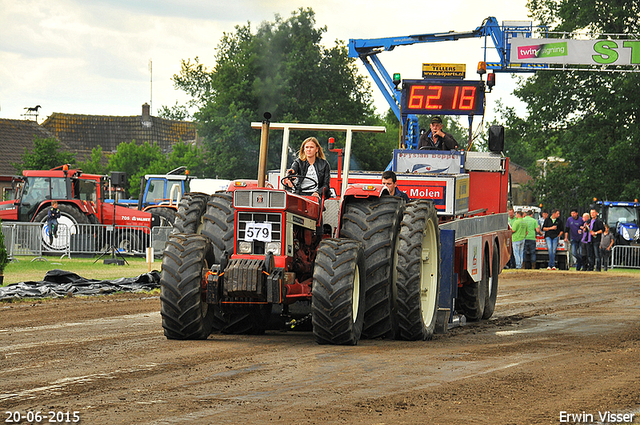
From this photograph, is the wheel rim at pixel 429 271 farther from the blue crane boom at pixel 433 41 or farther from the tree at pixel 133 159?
the tree at pixel 133 159

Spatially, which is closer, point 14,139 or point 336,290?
point 336,290

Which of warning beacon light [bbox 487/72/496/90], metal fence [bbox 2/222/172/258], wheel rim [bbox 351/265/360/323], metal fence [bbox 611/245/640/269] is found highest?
warning beacon light [bbox 487/72/496/90]

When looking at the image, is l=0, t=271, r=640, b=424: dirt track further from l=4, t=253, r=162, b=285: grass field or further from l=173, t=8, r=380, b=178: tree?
l=173, t=8, r=380, b=178: tree

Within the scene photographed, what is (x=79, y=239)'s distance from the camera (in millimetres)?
25328

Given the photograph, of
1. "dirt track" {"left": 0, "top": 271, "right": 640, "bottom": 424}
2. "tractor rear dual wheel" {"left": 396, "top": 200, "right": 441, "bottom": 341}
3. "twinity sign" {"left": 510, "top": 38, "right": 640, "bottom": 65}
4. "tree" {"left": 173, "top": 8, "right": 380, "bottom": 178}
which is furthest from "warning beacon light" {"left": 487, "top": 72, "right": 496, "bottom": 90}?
"tree" {"left": 173, "top": 8, "right": 380, "bottom": 178}

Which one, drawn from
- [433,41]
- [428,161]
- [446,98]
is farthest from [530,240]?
[428,161]

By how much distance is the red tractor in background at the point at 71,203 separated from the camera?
26.3 meters

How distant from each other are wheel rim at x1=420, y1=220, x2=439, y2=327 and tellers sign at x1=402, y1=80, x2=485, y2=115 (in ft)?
18.7

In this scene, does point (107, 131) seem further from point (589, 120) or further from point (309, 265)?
point (309, 265)

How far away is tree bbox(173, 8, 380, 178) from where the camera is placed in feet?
154

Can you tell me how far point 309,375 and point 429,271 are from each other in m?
3.89

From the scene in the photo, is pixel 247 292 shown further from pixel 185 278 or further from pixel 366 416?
pixel 366 416

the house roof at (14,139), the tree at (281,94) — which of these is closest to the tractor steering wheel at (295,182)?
the tree at (281,94)

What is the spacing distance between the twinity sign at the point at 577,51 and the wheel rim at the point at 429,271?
2111cm
